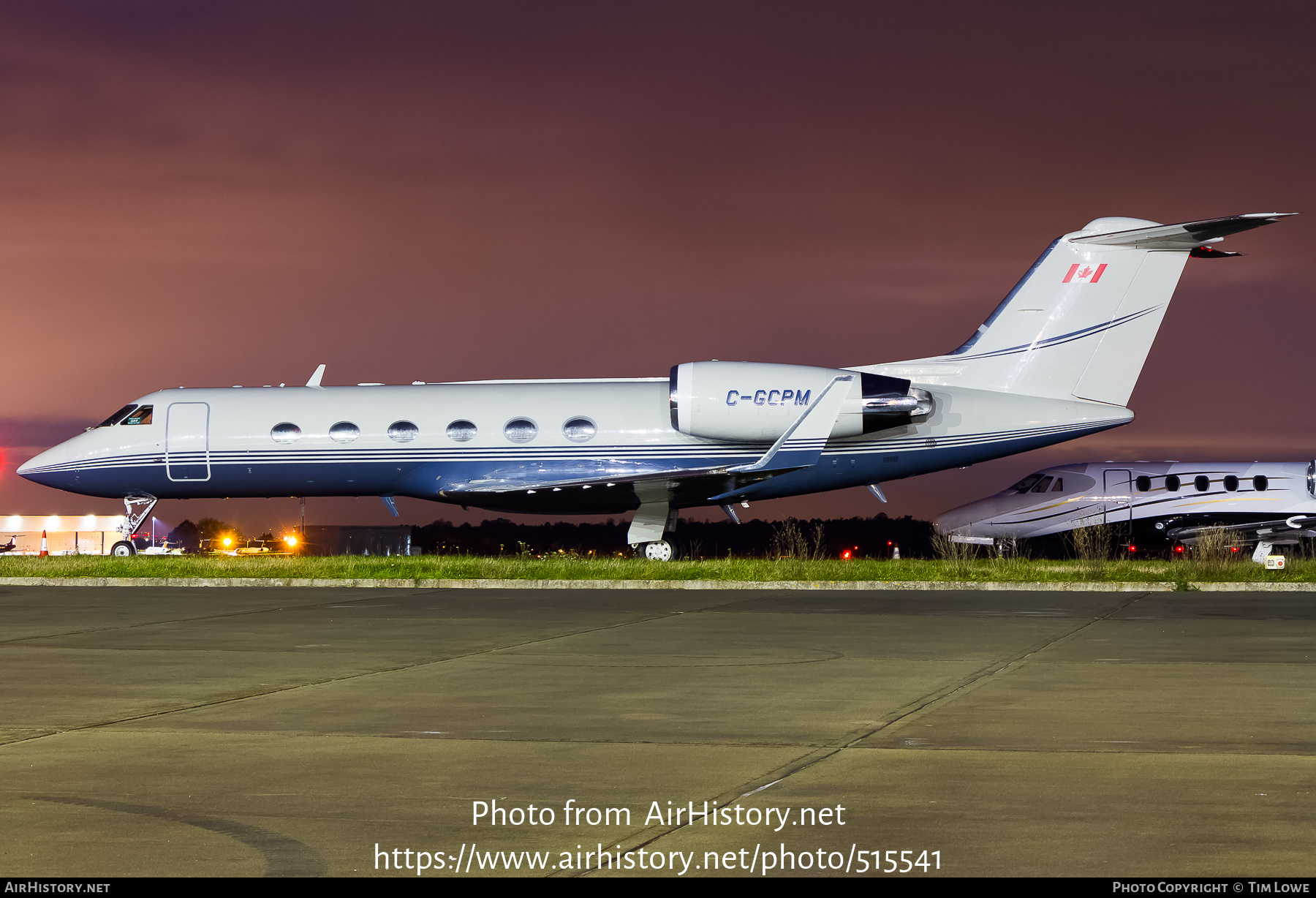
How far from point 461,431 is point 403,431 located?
1.12m

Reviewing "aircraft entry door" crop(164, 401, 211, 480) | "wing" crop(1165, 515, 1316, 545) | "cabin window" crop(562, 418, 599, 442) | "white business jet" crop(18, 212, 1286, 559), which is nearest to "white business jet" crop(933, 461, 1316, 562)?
"wing" crop(1165, 515, 1316, 545)

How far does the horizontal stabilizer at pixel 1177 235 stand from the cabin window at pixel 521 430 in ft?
34.4

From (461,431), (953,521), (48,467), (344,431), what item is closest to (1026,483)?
(953,521)

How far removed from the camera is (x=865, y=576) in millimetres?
21312

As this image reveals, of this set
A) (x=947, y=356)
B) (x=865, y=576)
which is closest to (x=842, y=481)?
(x=947, y=356)

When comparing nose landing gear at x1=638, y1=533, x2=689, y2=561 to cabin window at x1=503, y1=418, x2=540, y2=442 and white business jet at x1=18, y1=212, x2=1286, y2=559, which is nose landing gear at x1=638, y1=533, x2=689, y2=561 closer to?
white business jet at x1=18, y1=212, x2=1286, y2=559

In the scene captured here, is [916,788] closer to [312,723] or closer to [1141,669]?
[312,723]

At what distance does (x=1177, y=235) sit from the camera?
81.5ft

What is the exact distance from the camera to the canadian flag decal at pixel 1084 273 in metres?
25.8

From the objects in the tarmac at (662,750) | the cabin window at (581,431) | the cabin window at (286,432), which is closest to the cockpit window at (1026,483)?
the cabin window at (581,431)

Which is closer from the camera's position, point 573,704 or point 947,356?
point 573,704

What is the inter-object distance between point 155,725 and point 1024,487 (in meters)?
27.4

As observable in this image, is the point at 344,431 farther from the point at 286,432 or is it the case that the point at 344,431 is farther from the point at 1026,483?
the point at 1026,483
